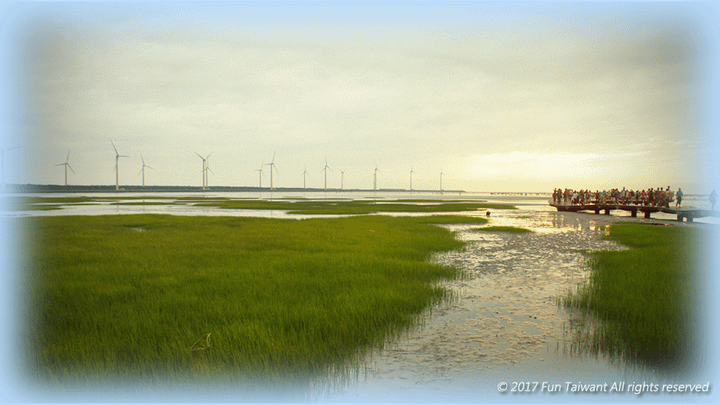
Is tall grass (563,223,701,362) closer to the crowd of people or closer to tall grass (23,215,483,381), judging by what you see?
tall grass (23,215,483,381)

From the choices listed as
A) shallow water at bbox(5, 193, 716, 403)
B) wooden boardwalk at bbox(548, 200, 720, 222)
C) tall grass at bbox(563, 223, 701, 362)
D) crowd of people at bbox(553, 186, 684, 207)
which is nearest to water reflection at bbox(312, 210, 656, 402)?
shallow water at bbox(5, 193, 716, 403)

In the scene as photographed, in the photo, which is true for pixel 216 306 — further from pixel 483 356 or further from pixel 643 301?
pixel 643 301

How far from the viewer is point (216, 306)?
9.25 metres

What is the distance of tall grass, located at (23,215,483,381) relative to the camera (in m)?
6.50

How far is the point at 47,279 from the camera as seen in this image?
11953 millimetres

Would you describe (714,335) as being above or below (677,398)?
above

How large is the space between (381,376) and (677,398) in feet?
15.4

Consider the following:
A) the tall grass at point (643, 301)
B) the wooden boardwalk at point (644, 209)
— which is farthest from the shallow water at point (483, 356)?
the wooden boardwalk at point (644, 209)

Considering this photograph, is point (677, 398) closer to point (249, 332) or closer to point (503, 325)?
point (503, 325)

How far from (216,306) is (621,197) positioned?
52.0 meters

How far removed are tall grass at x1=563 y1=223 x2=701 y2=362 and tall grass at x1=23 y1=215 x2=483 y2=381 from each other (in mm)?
4052

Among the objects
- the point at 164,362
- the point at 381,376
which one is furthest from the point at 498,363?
the point at 164,362

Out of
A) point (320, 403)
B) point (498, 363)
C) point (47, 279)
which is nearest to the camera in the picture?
point (320, 403)

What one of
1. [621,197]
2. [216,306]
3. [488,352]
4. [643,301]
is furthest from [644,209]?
[216,306]
